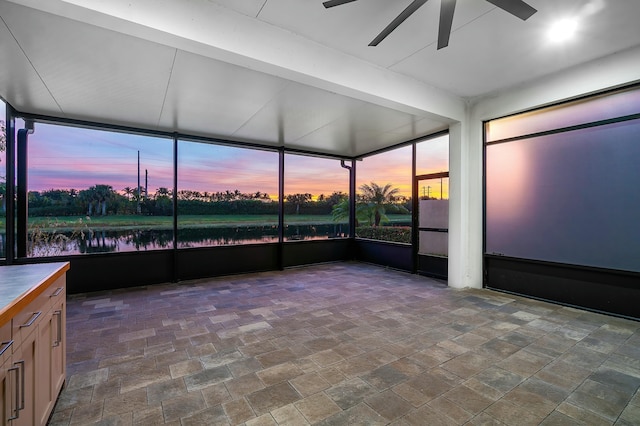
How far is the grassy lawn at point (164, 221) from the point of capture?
16.3ft

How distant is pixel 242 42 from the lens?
2.81 meters

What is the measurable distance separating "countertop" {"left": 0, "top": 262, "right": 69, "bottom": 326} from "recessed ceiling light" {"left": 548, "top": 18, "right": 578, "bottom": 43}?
4574mm

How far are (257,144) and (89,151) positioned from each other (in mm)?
3066

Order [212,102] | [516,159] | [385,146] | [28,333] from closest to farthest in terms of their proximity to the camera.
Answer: [28,333] < [212,102] < [516,159] < [385,146]

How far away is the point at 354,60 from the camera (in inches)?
141

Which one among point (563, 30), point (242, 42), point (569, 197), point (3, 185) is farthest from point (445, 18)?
point (3, 185)

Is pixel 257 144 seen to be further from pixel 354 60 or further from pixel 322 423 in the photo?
pixel 322 423

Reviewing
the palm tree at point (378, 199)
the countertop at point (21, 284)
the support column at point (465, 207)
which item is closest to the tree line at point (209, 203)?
the palm tree at point (378, 199)

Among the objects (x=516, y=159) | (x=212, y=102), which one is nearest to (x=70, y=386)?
(x=212, y=102)

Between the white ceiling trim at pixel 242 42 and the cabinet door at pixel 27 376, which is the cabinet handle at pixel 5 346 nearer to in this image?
the cabinet door at pixel 27 376

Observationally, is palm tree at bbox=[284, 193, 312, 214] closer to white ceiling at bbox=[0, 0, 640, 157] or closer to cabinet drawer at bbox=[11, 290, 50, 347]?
white ceiling at bbox=[0, 0, 640, 157]

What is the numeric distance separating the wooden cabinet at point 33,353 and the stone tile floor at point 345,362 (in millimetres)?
277

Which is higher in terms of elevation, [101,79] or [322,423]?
[101,79]

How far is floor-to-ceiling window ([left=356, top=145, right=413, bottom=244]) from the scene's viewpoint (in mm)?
6703
